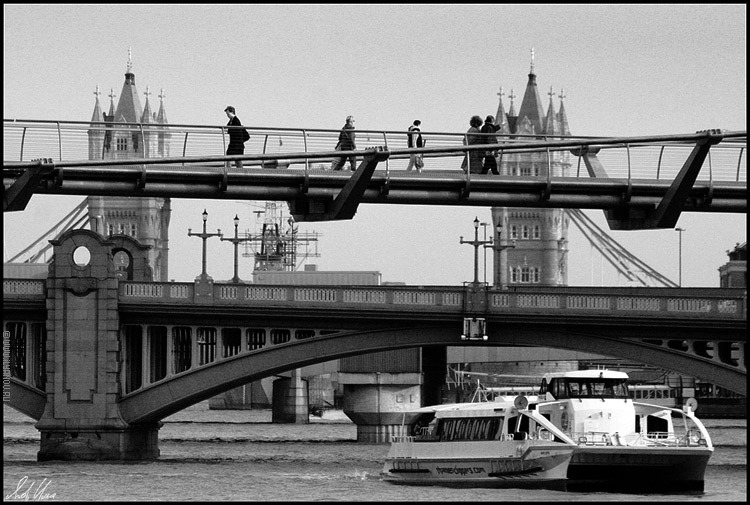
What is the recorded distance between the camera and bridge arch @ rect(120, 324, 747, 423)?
8719cm

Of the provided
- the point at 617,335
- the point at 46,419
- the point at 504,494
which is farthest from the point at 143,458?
the point at 504,494

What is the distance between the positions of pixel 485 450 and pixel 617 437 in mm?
5303

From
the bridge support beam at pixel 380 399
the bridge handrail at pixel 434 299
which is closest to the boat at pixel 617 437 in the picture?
the bridge handrail at pixel 434 299

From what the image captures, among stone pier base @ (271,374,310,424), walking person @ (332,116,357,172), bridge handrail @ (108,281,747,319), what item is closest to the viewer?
walking person @ (332,116,357,172)

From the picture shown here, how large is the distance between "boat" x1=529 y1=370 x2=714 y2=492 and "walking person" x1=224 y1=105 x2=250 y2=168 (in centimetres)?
2147

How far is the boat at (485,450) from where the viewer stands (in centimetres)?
6488

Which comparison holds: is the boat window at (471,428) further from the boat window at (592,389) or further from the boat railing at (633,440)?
the boat railing at (633,440)

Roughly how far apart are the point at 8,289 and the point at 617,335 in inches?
1179

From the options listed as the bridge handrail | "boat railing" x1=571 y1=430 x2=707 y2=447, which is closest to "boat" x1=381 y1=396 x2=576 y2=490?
"boat railing" x1=571 y1=430 x2=707 y2=447

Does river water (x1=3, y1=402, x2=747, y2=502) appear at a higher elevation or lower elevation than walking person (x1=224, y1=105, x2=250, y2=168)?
lower

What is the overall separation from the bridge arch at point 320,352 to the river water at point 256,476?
3.19m

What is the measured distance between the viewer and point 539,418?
6606 cm

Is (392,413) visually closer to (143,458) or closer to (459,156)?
(143,458)

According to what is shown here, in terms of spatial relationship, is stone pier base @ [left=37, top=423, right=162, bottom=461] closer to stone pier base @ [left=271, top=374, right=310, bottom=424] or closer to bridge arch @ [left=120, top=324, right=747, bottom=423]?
bridge arch @ [left=120, top=324, right=747, bottom=423]
